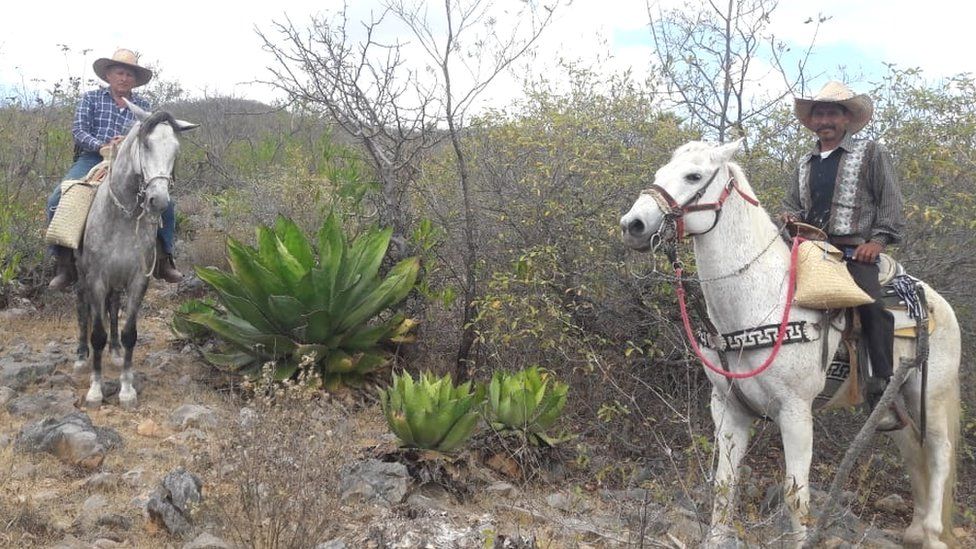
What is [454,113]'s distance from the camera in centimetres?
637

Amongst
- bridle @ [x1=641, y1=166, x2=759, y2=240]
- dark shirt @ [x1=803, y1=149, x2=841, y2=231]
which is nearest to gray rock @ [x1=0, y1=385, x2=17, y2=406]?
bridle @ [x1=641, y1=166, x2=759, y2=240]

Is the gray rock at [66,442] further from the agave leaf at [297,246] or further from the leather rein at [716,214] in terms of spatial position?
the leather rein at [716,214]

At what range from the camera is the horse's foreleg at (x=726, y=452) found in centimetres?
344

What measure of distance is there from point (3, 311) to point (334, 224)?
3817 mm

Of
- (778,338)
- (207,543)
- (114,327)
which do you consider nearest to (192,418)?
(114,327)

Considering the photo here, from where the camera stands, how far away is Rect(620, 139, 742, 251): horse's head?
3604mm

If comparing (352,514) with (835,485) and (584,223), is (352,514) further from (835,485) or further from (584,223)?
(584,223)

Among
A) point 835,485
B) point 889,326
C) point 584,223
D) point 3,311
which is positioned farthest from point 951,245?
point 3,311

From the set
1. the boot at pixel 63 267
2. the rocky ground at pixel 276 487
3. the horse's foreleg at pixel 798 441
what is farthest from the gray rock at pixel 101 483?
the horse's foreleg at pixel 798 441

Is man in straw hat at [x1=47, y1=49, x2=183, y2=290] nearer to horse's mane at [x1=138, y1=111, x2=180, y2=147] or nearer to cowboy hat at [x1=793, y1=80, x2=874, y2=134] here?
horse's mane at [x1=138, y1=111, x2=180, y2=147]

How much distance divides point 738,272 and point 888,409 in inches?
43.7

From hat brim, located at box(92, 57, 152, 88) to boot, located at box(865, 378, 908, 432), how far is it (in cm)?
557

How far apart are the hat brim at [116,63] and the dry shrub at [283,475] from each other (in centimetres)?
406

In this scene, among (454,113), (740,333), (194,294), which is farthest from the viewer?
(194,294)
